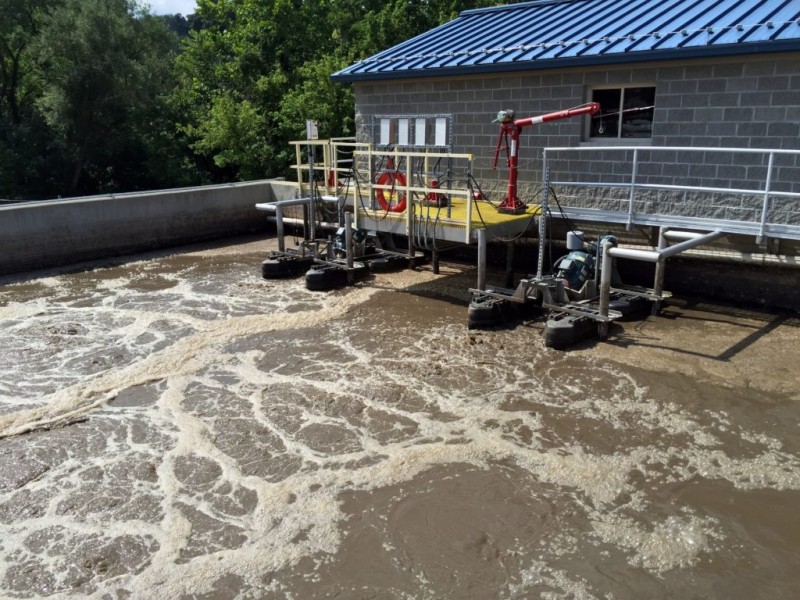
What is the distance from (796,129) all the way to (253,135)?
15871mm

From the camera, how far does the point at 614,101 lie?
35.8ft

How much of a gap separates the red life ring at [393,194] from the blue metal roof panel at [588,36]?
6.43ft

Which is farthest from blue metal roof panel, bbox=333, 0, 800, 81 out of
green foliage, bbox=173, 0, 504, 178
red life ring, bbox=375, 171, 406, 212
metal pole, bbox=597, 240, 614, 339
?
green foliage, bbox=173, 0, 504, 178

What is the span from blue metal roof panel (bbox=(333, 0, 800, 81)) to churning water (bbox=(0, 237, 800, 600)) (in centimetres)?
368

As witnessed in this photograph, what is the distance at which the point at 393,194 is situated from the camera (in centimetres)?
1145

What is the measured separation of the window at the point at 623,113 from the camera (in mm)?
10594

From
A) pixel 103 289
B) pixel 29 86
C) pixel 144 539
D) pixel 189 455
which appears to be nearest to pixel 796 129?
pixel 189 455

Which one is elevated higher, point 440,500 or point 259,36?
point 259,36

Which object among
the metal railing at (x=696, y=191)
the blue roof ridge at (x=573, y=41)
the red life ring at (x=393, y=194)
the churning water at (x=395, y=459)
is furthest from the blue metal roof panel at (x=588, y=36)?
the churning water at (x=395, y=459)

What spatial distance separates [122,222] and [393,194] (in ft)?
21.5

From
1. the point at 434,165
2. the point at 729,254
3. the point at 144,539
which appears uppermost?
the point at 434,165

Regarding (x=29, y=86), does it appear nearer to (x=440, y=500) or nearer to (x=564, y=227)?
(x=564, y=227)

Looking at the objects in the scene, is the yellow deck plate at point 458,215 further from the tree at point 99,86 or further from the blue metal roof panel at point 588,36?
the tree at point 99,86

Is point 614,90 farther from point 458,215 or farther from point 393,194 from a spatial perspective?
point 393,194
